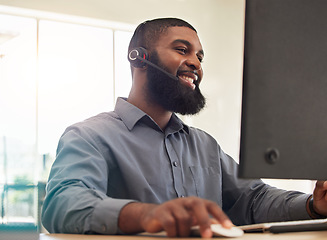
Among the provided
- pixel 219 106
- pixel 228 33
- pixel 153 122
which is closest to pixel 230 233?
pixel 153 122

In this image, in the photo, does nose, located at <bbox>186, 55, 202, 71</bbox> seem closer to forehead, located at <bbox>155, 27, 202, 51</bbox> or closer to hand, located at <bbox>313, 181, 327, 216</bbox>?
forehead, located at <bbox>155, 27, 202, 51</bbox>

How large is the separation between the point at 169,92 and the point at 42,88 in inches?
92.2

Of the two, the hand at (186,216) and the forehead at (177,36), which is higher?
the forehead at (177,36)

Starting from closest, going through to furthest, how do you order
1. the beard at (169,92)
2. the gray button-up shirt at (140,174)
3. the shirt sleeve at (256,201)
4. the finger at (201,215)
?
the finger at (201,215) → the gray button-up shirt at (140,174) → the shirt sleeve at (256,201) → the beard at (169,92)

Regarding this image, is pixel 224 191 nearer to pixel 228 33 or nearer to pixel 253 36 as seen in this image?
pixel 253 36

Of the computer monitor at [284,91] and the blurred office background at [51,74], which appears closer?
the computer monitor at [284,91]

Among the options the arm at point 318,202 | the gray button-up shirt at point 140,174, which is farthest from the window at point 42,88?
the arm at point 318,202

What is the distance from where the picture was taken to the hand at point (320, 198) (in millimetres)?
964

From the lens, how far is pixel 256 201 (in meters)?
1.33

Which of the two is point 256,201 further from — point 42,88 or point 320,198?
point 42,88

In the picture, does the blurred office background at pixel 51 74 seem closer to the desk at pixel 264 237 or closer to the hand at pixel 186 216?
the desk at pixel 264 237

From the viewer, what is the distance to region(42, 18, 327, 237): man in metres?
0.75

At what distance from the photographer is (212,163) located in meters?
1.42

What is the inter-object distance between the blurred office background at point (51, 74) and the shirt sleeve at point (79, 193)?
2235 millimetres
